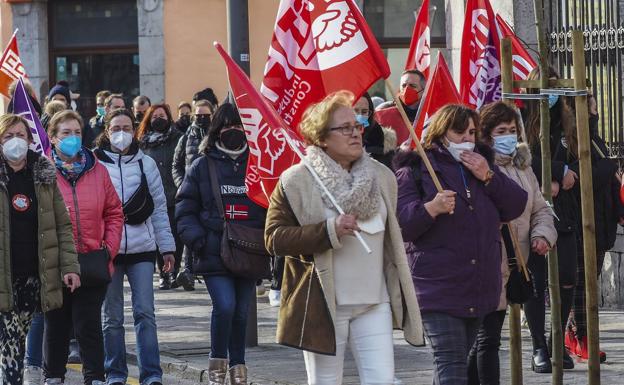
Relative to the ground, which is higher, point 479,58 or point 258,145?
point 479,58

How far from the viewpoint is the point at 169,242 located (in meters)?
10.3

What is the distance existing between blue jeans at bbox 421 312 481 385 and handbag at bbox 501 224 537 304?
747 mm

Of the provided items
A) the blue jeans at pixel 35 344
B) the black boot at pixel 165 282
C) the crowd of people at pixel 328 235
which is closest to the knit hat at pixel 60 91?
the black boot at pixel 165 282

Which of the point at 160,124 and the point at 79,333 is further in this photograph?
the point at 160,124

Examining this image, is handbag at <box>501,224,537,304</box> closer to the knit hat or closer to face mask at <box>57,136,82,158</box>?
face mask at <box>57,136,82,158</box>

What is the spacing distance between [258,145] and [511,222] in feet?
5.34

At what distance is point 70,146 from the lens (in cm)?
957

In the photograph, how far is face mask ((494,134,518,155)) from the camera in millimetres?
8766

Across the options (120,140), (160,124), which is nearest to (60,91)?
(160,124)

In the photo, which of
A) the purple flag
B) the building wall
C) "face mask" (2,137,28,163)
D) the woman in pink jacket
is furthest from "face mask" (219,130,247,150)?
the building wall

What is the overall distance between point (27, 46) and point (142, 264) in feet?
46.6

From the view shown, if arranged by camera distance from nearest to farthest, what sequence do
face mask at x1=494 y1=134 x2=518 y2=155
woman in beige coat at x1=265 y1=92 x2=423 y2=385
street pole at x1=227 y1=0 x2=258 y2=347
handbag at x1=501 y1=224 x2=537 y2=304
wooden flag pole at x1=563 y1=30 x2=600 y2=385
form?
woman in beige coat at x1=265 y1=92 x2=423 y2=385
wooden flag pole at x1=563 y1=30 x2=600 y2=385
handbag at x1=501 y1=224 x2=537 y2=304
face mask at x1=494 y1=134 x2=518 y2=155
street pole at x1=227 y1=0 x2=258 y2=347

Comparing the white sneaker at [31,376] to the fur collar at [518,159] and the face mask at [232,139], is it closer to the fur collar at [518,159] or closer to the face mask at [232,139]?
the face mask at [232,139]

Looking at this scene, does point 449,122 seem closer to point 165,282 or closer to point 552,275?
point 552,275
